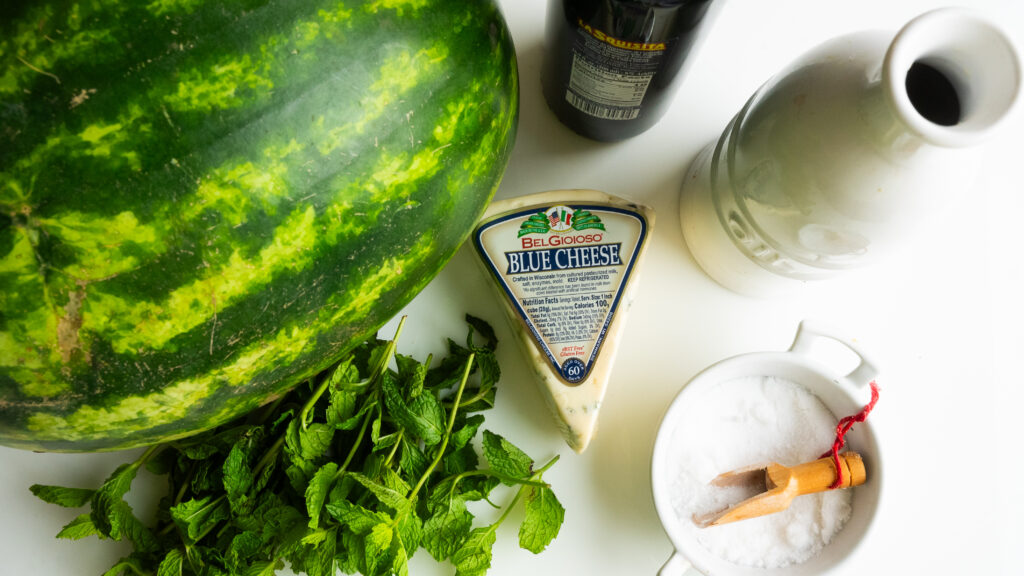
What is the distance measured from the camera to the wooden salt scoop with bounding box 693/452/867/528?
0.70 metres

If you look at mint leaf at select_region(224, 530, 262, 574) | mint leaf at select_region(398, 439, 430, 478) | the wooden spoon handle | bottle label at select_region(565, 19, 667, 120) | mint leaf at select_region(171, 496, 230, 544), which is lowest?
mint leaf at select_region(224, 530, 262, 574)

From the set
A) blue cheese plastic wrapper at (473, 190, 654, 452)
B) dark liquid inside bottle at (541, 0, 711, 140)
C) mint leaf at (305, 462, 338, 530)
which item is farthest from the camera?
blue cheese plastic wrapper at (473, 190, 654, 452)

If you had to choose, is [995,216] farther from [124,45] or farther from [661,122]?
[124,45]

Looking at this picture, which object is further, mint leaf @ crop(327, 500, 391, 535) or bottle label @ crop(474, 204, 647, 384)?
bottle label @ crop(474, 204, 647, 384)

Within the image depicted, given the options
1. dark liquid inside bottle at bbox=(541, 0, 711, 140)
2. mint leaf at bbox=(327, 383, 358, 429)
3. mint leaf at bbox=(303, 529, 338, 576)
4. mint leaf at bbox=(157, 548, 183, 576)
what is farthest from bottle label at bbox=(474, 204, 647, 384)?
mint leaf at bbox=(157, 548, 183, 576)

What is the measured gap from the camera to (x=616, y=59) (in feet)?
2.11

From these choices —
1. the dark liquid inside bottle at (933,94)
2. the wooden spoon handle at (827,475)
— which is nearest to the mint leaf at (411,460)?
the wooden spoon handle at (827,475)

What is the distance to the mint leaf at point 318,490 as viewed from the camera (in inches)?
26.7

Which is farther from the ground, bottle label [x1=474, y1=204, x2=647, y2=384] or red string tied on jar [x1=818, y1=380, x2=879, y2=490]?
bottle label [x1=474, y1=204, x2=647, y2=384]

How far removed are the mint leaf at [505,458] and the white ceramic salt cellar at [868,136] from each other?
0.35 m

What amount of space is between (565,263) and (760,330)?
275mm

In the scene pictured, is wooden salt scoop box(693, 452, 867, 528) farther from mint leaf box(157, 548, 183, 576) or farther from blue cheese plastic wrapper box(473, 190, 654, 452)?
mint leaf box(157, 548, 183, 576)

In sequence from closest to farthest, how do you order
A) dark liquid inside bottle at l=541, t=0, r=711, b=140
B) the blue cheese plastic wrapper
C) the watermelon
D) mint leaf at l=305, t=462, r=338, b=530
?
the watermelon, dark liquid inside bottle at l=541, t=0, r=711, b=140, mint leaf at l=305, t=462, r=338, b=530, the blue cheese plastic wrapper

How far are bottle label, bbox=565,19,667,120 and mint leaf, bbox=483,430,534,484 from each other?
39 centimetres
